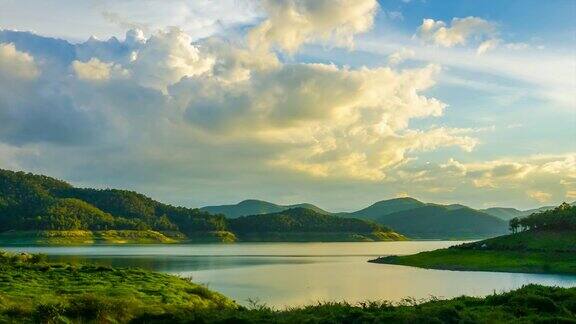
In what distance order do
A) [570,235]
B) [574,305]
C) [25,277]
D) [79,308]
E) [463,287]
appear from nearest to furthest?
[574,305] < [79,308] < [25,277] < [463,287] < [570,235]

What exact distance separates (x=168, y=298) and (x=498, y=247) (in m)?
99.0

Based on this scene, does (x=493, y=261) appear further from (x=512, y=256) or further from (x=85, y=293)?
(x=85, y=293)

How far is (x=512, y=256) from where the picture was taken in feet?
385

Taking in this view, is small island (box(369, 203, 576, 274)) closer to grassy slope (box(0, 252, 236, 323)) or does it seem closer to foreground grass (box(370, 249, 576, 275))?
foreground grass (box(370, 249, 576, 275))

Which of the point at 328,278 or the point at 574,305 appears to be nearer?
the point at 574,305

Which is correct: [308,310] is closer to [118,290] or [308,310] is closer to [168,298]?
[168,298]

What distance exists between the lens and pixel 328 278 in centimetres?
8550

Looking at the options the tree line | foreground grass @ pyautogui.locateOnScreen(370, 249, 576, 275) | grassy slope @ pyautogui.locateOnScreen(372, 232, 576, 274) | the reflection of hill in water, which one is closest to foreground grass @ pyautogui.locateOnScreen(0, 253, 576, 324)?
the reflection of hill in water

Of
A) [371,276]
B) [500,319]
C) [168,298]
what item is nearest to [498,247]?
[371,276]

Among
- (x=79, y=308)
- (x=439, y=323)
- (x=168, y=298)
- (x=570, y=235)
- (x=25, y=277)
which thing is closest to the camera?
(x=439, y=323)

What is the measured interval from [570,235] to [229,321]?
113205 millimetres

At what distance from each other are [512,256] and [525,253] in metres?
2.83

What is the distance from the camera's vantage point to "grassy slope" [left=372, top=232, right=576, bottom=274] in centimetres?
10775

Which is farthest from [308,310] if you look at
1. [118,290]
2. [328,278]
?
[328,278]
